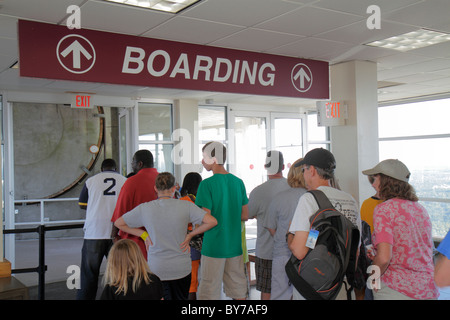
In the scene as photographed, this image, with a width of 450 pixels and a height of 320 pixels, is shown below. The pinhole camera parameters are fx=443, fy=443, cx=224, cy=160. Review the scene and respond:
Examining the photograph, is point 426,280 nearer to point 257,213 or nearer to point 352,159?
point 257,213

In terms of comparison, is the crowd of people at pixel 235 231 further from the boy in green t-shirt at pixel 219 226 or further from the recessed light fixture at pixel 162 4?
the recessed light fixture at pixel 162 4

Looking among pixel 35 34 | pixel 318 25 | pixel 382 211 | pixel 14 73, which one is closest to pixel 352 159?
pixel 318 25

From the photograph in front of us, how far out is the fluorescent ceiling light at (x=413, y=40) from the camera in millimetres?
4586

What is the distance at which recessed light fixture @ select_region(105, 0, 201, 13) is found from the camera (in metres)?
3.39

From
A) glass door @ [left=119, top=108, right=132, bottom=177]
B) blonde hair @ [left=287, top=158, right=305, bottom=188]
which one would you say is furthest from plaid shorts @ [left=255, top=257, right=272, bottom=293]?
glass door @ [left=119, top=108, right=132, bottom=177]

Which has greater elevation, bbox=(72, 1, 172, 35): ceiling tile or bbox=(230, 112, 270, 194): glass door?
bbox=(72, 1, 172, 35): ceiling tile

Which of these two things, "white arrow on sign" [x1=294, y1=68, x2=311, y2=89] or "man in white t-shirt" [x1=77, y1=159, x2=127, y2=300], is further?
"white arrow on sign" [x1=294, y1=68, x2=311, y2=89]

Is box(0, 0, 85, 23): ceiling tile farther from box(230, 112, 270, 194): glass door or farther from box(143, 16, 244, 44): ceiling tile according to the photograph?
box(230, 112, 270, 194): glass door

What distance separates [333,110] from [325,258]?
3.81 meters

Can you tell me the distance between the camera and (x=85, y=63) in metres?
3.25

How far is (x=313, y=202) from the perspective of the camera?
2170mm

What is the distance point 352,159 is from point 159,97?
13.3 ft

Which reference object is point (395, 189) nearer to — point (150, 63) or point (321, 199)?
point (321, 199)

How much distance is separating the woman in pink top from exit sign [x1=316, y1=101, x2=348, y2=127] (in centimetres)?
337
